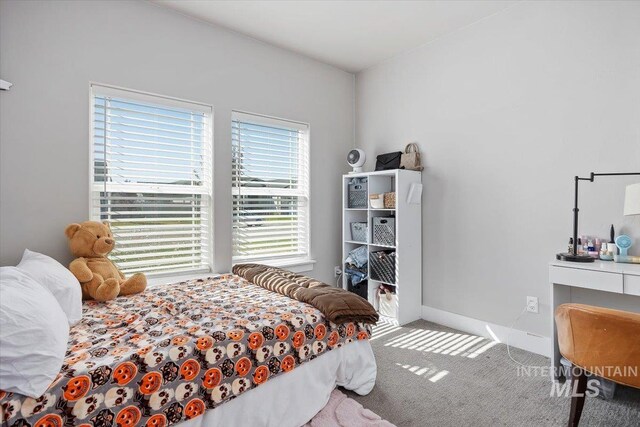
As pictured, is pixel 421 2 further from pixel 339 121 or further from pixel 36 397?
pixel 36 397

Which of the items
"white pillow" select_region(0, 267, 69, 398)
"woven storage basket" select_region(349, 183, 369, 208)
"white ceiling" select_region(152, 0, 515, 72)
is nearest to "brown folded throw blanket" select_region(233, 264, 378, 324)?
"white pillow" select_region(0, 267, 69, 398)

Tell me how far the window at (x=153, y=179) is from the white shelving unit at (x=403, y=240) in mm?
1543

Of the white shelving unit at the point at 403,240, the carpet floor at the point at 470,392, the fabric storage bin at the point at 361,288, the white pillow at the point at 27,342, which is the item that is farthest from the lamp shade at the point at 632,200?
the white pillow at the point at 27,342

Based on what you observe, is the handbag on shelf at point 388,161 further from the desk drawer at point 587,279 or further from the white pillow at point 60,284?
the white pillow at point 60,284

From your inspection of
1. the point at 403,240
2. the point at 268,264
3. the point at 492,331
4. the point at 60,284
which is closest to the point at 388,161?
the point at 403,240

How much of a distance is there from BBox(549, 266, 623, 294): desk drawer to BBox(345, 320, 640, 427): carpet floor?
649 mm

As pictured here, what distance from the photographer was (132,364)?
133cm

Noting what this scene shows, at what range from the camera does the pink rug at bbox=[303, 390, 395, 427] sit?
5.69 ft

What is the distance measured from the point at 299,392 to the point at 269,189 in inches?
81.9

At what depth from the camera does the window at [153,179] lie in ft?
8.41

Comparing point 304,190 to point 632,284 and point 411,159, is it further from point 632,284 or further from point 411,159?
point 632,284

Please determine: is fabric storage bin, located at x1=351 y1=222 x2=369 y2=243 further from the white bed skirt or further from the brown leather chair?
the brown leather chair

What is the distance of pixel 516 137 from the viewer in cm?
274

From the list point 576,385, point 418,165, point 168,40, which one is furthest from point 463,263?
point 168,40
